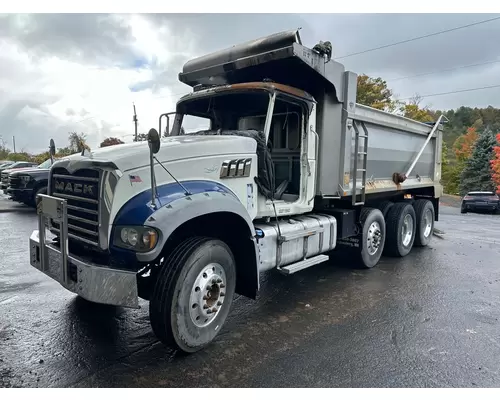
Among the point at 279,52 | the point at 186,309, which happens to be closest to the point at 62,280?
the point at 186,309

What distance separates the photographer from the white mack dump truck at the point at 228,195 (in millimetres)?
3314

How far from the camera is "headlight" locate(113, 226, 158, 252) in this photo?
317 cm

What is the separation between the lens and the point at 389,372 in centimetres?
330

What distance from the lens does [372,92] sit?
3084 centimetres

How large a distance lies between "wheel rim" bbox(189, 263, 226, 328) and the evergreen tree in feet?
141

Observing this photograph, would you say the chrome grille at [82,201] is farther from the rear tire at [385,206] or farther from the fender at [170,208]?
the rear tire at [385,206]

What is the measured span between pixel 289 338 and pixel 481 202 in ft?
71.5

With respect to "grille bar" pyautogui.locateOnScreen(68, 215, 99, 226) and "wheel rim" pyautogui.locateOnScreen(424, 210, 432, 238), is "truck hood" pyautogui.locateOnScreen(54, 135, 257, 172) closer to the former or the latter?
"grille bar" pyautogui.locateOnScreen(68, 215, 99, 226)

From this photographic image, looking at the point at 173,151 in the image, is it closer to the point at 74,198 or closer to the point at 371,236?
the point at 74,198

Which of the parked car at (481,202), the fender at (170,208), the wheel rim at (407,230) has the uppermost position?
the fender at (170,208)

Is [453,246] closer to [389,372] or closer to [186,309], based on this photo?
[389,372]

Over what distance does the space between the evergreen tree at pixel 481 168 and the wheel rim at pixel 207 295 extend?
43.1m

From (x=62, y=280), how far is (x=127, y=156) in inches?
49.0

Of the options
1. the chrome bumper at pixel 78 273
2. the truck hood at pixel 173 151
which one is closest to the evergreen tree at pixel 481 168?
the truck hood at pixel 173 151
